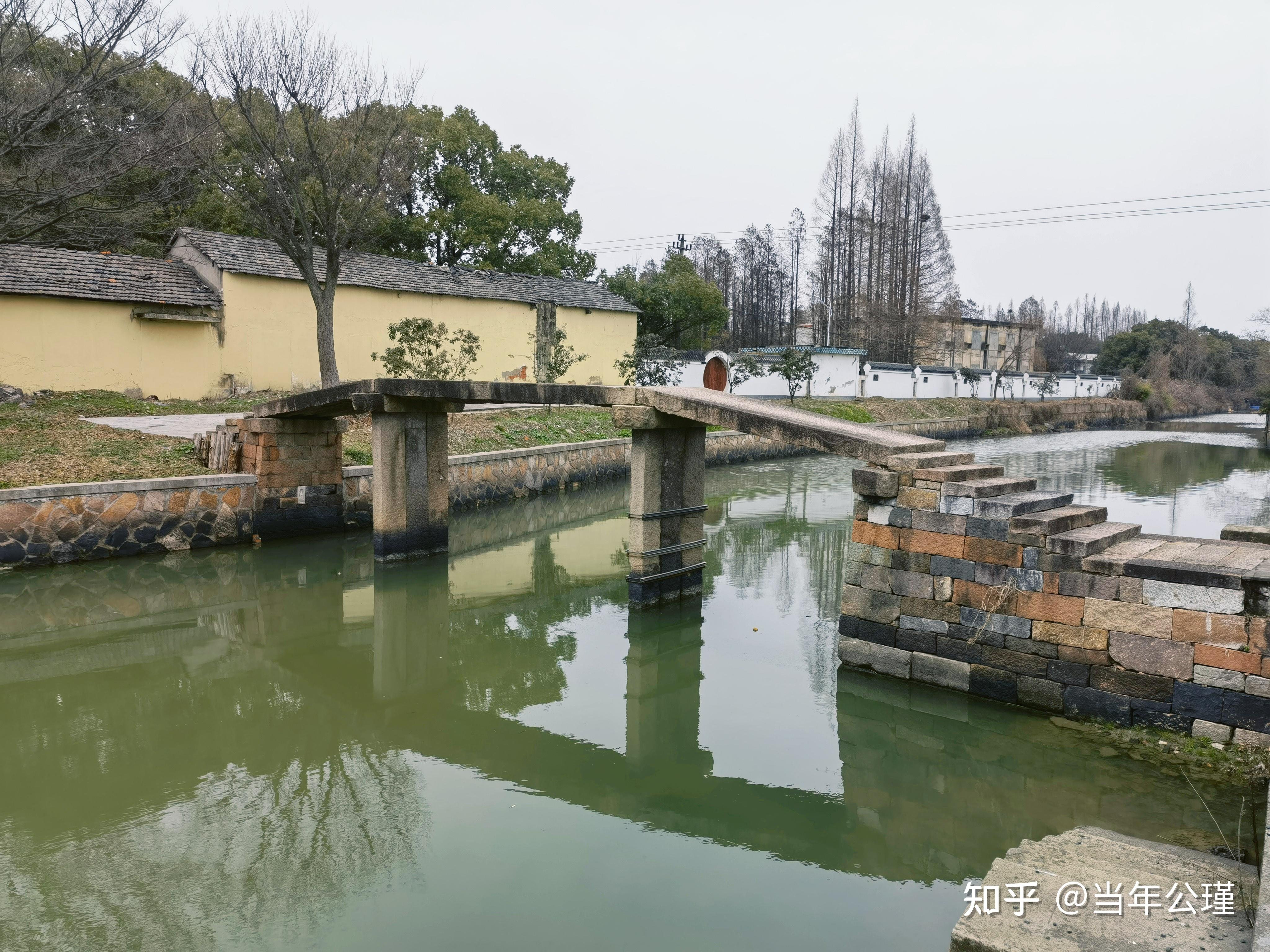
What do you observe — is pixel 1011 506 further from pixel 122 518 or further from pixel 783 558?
pixel 122 518

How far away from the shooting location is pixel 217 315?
20.0 meters

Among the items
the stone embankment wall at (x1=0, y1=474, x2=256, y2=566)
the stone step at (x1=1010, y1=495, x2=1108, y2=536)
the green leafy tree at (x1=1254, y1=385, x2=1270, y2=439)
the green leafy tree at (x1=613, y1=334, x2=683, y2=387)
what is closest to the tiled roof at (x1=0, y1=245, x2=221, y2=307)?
the stone embankment wall at (x1=0, y1=474, x2=256, y2=566)

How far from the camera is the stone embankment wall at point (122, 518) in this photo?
1047cm

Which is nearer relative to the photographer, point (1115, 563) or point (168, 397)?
point (1115, 563)

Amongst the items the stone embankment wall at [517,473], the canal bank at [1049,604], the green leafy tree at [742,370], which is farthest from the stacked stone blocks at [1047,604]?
the green leafy tree at [742,370]

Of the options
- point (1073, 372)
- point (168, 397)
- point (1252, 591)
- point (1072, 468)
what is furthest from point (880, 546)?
point (1073, 372)

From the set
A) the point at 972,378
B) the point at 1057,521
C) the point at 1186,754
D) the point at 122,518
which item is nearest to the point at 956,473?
the point at 1057,521

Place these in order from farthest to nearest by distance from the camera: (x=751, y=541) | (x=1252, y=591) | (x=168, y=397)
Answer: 1. (x=168, y=397)
2. (x=751, y=541)
3. (x=1252, y=591)

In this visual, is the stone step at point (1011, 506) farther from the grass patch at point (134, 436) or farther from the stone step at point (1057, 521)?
the grass patch at point (134, 436)

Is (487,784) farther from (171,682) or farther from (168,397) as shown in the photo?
(168,397)

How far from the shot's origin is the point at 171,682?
7816 mm

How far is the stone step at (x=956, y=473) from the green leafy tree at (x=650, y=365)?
19111mm

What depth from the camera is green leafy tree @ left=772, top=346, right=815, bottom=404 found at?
99.0 feet

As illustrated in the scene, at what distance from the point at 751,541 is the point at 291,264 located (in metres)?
13.8
